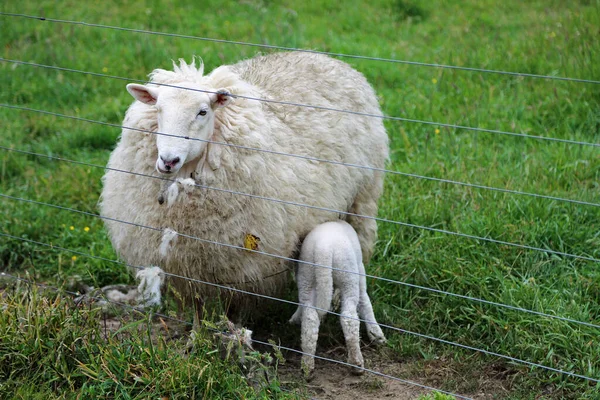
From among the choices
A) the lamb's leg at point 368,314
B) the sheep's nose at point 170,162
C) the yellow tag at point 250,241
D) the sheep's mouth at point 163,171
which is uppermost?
the sheep's nose at point 170,162

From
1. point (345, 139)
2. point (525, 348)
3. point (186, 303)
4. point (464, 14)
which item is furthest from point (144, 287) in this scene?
point (464, 14)

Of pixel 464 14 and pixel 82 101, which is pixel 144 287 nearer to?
pixel 82 101

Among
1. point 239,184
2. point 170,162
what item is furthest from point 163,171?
point 239,184

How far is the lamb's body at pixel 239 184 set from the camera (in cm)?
359

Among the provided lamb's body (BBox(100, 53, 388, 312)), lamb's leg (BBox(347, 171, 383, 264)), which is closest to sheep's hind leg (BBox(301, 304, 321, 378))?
lamb's body (BBox(100, 53, 388, 312))

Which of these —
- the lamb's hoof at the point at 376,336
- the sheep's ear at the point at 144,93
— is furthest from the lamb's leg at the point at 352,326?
the sheep's ear at the point at 144,93

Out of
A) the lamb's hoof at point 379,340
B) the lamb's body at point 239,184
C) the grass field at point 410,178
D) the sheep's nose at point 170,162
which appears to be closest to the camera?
the sheep's nose at point 170,162

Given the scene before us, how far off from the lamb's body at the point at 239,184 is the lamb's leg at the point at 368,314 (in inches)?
16.5

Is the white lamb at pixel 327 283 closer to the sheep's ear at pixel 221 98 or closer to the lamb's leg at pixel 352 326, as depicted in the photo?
the lamb's leg at pixel 352 326

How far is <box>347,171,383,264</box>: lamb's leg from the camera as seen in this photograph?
4492mm

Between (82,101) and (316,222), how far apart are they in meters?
3.67

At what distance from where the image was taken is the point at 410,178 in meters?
5.30

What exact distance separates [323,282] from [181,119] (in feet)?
3.82

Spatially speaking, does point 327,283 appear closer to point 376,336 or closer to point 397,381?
point 376,336
